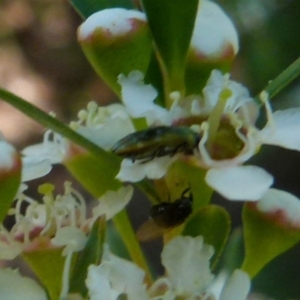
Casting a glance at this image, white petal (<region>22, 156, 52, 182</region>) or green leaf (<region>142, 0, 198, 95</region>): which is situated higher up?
green leaf (<region>142, 0, 198, 95</region>)

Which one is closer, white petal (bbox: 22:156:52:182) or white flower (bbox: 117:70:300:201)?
white flower (bbox: 117:70:300:201)

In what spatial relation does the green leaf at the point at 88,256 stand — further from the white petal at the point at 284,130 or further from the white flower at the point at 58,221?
the white petal at the point at 284,130

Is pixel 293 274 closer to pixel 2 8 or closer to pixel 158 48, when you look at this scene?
pixel 158 48

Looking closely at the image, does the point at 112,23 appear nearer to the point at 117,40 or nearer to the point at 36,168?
the point at 117,40

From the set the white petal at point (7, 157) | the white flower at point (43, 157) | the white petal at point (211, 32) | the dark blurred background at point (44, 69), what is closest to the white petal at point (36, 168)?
the white flower at point (43, 157)

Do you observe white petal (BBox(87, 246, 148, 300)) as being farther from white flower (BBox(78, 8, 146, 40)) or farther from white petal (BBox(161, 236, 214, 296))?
white flower (BBox(78, 8, 146, 40))

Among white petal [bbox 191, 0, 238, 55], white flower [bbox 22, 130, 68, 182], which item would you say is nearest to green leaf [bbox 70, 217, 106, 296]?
white flower [bbox 22, 130, 68, 182]
